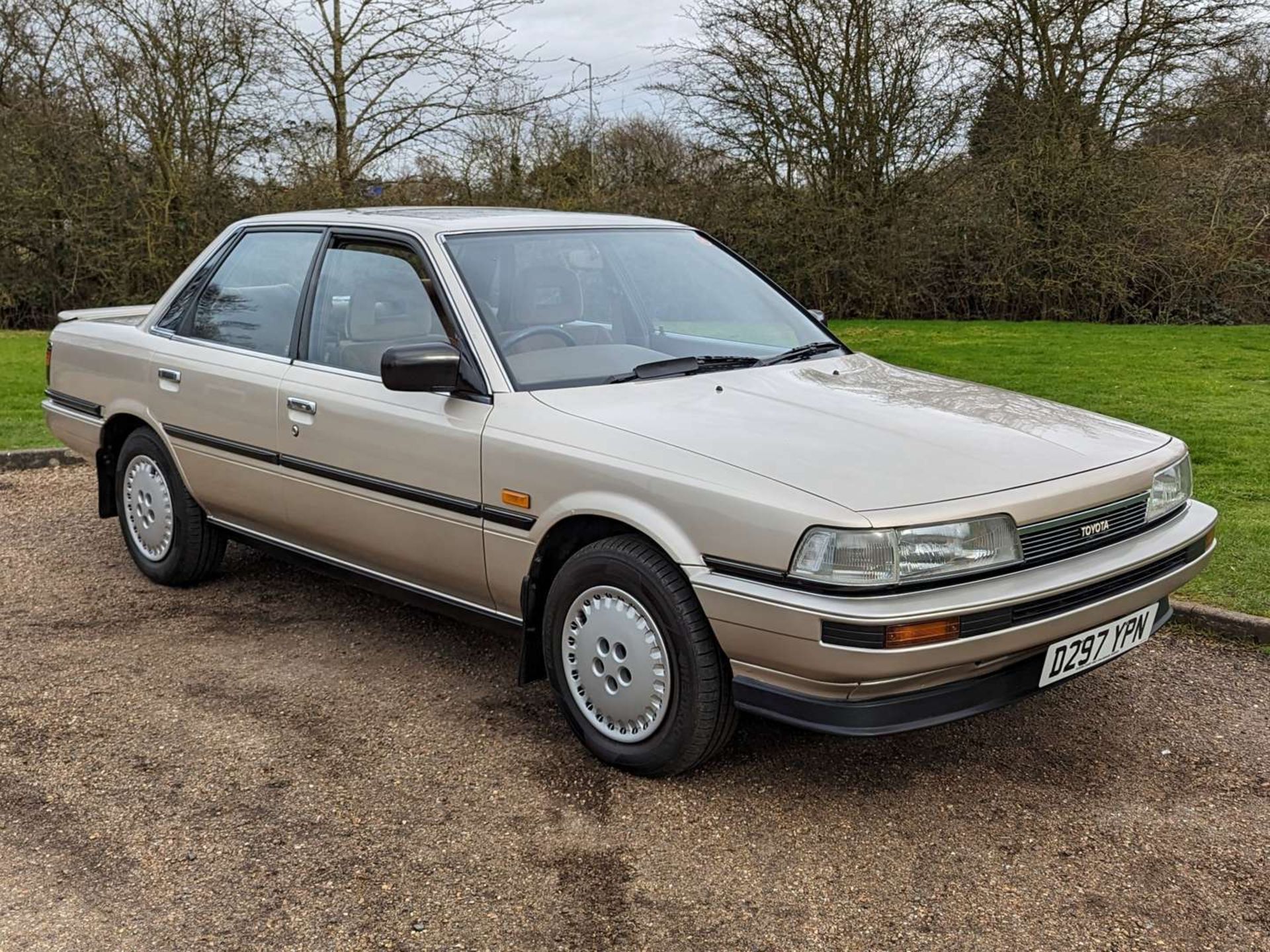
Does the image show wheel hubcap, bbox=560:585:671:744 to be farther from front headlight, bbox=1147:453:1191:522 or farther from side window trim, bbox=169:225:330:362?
side window trim, bbox=169:225:330:362

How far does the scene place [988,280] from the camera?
18.1 metres

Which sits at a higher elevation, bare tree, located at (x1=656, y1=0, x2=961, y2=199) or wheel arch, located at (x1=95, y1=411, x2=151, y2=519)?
bare tree, located at (x1=656, y1=0, x2=961, y2=199)

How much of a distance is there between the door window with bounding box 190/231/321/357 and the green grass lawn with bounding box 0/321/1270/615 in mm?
4022

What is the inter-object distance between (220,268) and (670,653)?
3215 mm

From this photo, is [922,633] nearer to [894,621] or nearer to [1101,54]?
[894,621]

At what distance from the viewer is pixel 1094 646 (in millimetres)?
3672

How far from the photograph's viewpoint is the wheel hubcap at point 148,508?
571cm

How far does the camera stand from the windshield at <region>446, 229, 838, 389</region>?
4297 millimetres

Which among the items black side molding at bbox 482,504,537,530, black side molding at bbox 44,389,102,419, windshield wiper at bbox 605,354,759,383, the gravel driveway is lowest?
the gravel driveway

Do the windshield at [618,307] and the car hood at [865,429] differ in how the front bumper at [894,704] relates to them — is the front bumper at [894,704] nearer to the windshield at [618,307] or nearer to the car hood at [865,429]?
the car hood at [865,429]

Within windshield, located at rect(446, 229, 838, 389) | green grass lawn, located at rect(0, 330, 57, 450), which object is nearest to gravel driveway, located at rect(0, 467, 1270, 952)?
windshield, located at rect(446, 229, 838, 389)

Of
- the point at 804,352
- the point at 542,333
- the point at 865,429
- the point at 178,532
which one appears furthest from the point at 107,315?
the point at 865,429

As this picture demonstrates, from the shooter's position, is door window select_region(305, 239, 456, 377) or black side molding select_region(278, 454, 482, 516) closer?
black side molding select_region(278, 454, 482, 516)

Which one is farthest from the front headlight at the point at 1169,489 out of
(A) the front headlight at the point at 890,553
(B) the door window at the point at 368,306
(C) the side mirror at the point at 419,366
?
(B) the door window at the point at 368,306
